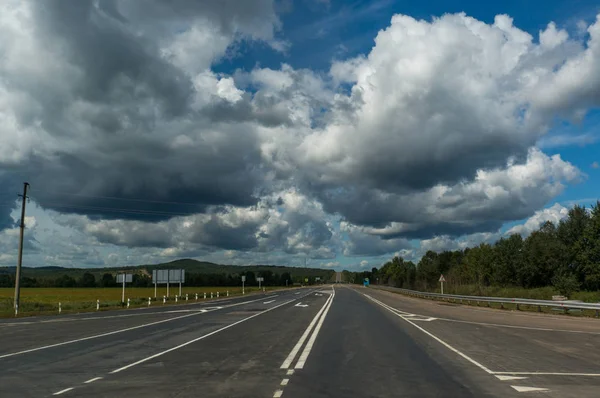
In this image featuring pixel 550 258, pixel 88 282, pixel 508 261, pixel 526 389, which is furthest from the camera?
pixel 88 282

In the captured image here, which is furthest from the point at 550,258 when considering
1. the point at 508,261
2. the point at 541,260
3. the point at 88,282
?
the point at 88,282

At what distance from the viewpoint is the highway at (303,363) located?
29.9 feet

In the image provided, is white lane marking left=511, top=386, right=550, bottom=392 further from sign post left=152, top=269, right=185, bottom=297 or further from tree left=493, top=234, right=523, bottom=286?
tree left=493, top=234, right=523, bottom=286

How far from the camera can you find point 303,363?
12.1m

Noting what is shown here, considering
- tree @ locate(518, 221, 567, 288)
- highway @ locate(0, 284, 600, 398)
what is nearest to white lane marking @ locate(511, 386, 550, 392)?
highway @ locate(0, 284, 600, 398)

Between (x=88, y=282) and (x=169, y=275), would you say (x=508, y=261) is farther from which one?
(x=88, y=282)

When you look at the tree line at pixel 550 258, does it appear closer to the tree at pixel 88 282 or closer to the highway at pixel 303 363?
the highway at pixel 303 363

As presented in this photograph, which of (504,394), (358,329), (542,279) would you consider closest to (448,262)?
(542,279)

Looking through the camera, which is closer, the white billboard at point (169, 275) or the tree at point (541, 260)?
the white billboard at point (169, 275)

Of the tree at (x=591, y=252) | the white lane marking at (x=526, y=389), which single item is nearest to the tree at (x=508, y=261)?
the tree at (x=591, y=252)

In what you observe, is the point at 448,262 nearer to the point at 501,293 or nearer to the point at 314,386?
the point at 501,293

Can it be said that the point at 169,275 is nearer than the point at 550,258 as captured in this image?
Yes

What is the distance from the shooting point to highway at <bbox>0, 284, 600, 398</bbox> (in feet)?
29.9

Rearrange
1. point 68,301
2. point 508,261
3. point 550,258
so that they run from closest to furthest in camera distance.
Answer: point 68,301 → point 550,258 → point 508,261
